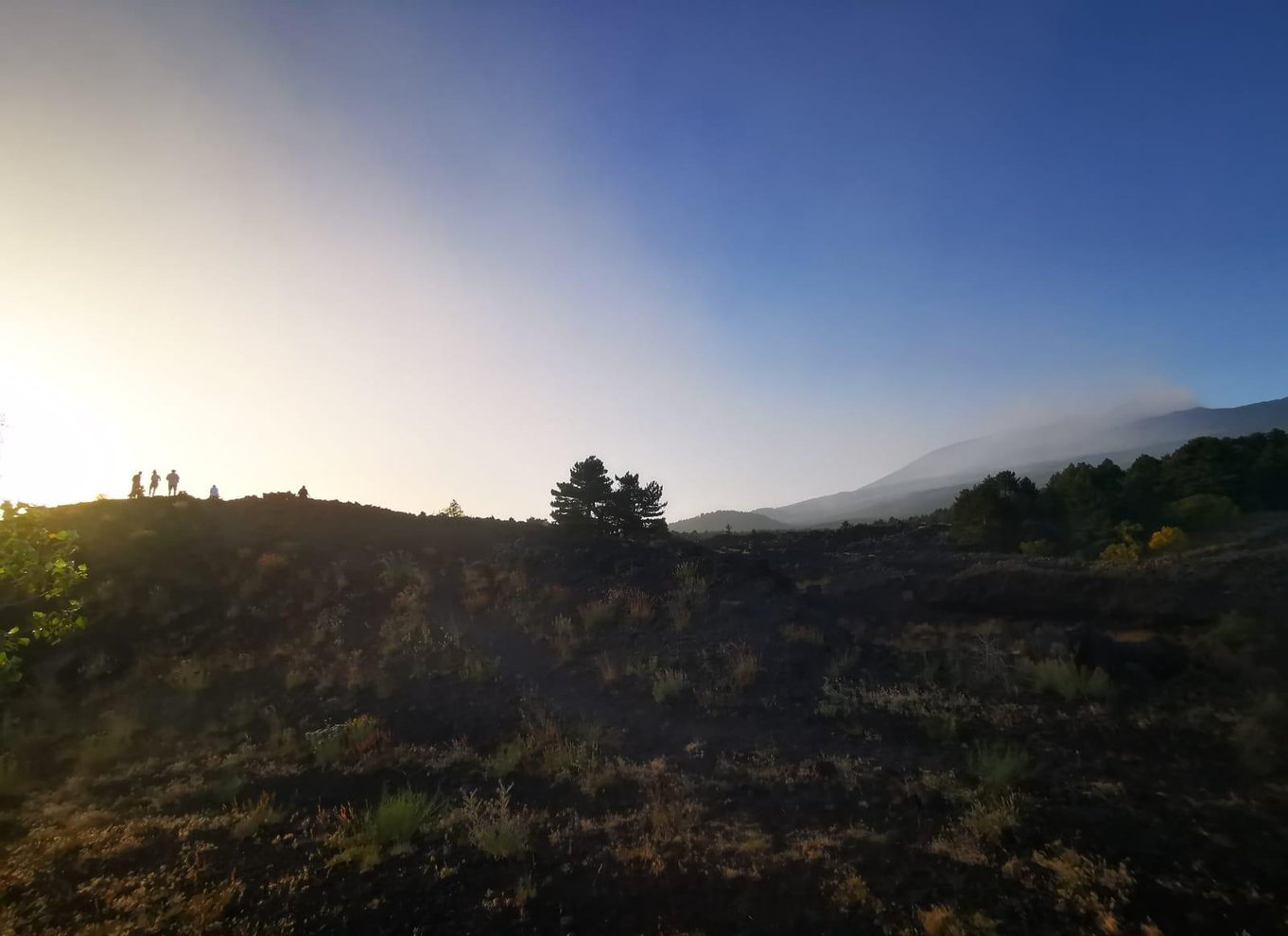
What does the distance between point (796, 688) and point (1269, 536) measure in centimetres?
2029

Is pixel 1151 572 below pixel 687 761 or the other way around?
the other way around

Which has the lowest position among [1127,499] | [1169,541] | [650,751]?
[650,751]

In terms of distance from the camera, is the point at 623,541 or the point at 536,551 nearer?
the point at 536,551

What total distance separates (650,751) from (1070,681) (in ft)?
22.3

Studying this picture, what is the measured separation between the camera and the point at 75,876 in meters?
7.28

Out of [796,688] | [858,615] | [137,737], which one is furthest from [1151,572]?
[137,737]

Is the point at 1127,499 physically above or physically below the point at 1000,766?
above

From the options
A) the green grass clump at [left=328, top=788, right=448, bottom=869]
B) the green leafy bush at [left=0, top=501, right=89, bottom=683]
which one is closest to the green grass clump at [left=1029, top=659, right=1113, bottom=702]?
the green grass clump at [left=328, top=788, right=448, bottom=869]

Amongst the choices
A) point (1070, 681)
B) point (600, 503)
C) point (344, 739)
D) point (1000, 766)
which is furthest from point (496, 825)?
point (600, 503)

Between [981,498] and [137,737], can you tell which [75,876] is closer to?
[137,737]

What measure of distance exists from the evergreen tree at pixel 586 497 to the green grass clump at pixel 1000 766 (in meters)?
22.9

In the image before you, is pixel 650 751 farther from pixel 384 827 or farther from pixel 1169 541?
pixel 1169 541

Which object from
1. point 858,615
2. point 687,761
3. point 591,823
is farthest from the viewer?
point 858,615

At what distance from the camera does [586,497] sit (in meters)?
31.7
